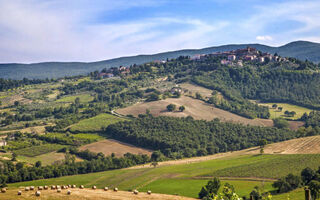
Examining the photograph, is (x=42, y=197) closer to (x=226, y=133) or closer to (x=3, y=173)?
(x=3, y=173)

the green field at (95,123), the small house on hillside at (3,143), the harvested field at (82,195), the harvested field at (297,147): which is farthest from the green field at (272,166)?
the small house on hillside at (3,143)

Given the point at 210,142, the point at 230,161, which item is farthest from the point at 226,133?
the point at 230,161

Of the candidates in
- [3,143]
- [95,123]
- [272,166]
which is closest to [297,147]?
[272,166]

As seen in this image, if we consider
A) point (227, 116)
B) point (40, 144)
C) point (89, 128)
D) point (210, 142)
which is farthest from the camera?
point (227, 116)

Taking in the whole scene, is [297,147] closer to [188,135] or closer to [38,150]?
[188,135]

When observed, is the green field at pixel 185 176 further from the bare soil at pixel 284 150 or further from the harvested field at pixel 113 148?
the harvested field at pixel 113 148

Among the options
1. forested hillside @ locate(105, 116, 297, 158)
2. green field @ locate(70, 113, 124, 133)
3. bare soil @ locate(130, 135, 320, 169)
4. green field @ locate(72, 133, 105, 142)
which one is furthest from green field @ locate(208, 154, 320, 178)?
green field @ locate(70, 113, 124, 133)
